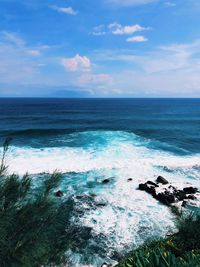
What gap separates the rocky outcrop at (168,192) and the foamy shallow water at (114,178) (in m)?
0.76

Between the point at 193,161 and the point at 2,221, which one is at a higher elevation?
the point at 2,221

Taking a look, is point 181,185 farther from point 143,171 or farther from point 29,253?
point 29,253

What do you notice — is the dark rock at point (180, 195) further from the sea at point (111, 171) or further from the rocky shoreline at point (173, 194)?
the sea at point (111, 171)

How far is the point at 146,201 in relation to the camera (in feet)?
76.1

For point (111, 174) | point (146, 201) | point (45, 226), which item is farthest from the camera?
point (111, 174)

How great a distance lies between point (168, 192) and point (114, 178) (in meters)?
5.96

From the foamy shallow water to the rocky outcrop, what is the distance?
0.76m

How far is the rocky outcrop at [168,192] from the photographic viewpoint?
914 inches

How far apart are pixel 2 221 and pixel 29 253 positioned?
3.83 feet

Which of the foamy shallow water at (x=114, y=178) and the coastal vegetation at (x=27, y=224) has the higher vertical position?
the coastal vegetation at (x=27, y=224)

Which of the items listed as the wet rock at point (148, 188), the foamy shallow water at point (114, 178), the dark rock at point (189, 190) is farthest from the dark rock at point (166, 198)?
the dark rock at point (189, 190)

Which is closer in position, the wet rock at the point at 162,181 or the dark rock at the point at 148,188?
the dark rock at the point at 148,188

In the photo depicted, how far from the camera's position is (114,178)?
2817 centimetres

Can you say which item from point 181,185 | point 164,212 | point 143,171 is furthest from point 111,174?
point 164,212
